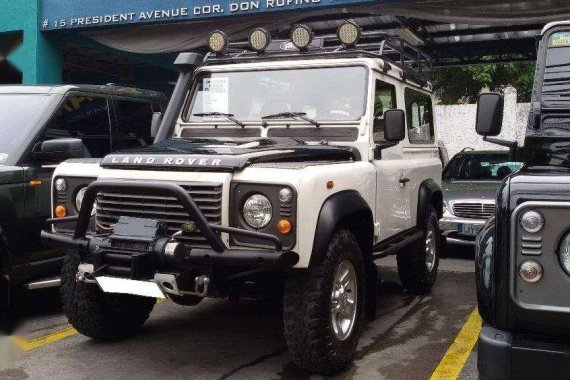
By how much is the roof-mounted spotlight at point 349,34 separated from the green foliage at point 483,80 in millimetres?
21908

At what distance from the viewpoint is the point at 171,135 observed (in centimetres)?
520

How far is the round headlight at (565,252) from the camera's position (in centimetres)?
236

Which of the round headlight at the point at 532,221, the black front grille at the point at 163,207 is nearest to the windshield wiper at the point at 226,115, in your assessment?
the black front grille at the point at 163,207

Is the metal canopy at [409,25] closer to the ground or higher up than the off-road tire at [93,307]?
higher up

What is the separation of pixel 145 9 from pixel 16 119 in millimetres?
6537

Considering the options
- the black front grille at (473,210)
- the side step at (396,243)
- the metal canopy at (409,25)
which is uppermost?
the metal canopy at (409,25)

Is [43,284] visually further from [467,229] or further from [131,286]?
[467,229]

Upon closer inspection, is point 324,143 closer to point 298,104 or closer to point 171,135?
point 298,104

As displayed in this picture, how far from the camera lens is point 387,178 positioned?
5.05 metres

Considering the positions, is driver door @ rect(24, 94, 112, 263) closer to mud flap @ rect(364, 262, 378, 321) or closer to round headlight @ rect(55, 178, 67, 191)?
round headlight @ rect(55, 178, 67, 191)

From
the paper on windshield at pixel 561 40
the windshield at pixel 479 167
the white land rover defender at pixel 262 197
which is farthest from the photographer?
the windshield at pixel 479 167

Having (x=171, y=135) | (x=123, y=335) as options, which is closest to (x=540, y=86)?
(x=171, y=135)

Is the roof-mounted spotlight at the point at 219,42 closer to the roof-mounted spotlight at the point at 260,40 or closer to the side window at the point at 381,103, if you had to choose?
the roof-mounted spotlight at the point at 260,40

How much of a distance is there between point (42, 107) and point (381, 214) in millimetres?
3120
